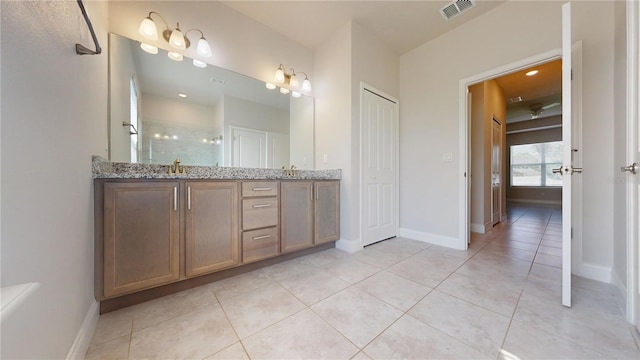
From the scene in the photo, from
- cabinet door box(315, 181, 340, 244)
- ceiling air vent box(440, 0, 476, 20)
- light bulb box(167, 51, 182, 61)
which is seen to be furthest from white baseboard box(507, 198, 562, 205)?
light bulb box(167, 51, 182, 61)

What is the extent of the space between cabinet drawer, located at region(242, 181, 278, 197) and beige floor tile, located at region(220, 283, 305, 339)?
782 millimetres

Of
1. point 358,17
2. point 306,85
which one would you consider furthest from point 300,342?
point 358,17

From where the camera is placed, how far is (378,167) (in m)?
2.87

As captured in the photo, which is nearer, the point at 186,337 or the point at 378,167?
the point at 186,337

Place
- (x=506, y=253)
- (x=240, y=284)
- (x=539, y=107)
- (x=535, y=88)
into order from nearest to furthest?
(x=240, y=284), (x=506, y=253), (x=535, y=88), (x=539, y=107)

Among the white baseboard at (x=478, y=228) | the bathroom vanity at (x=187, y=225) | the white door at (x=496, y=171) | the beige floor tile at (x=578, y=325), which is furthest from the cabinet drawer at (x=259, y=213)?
the white door at (x=496, y=171)

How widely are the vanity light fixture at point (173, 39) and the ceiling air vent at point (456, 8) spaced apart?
2.56m

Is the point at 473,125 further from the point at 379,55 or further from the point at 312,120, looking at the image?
the point at 312,120

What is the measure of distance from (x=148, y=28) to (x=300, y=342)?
2.60 m

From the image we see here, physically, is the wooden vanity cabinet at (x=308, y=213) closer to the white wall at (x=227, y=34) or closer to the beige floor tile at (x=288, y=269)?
the beige floor tile at (x=288, y=269)

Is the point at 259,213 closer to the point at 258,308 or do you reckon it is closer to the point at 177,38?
the point at 258,308

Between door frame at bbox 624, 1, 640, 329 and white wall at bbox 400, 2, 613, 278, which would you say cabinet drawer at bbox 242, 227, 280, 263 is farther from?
door frame at bbox 624, 1, 640, 329

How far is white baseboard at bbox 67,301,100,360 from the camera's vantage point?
3.04 ft

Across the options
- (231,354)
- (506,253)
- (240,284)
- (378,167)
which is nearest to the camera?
(231,354)
